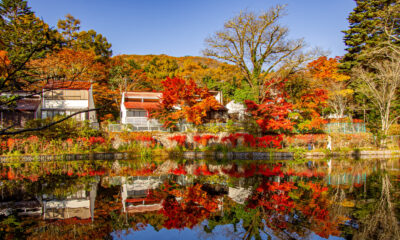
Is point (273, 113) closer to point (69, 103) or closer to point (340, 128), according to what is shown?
point (340, 128)

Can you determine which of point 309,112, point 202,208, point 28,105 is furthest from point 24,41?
point 28,105

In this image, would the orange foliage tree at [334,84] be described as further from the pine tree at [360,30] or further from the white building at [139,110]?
the white building at [139,110]

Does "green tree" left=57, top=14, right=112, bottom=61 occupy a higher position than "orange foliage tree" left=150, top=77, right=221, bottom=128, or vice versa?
"green tree" left=57, top=14, right=112, bottom=61

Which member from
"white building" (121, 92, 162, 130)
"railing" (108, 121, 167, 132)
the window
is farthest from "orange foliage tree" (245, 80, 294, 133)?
the window

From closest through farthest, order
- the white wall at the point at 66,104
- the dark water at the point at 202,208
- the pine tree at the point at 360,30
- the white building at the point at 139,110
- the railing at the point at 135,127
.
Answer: the dark water at the point at 202,208 → the railing at the point at 135,127 → the white building at the point at 139,110 → the white wall at the point at 66,104 → the pine tree at the point at 360,30

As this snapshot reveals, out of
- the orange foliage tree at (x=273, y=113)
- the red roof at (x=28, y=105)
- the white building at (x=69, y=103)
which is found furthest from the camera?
the white building at (x=69, y=103)

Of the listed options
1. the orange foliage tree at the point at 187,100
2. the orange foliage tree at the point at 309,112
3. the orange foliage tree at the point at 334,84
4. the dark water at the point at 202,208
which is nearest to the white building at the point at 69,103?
the orange foliage tree at the point at 187,100

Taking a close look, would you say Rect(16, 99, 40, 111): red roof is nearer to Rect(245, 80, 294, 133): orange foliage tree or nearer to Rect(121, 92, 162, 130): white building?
Rect(121, 92, 162, 130): white building

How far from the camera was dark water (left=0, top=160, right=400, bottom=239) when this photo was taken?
4656mm

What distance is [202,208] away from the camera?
596cm

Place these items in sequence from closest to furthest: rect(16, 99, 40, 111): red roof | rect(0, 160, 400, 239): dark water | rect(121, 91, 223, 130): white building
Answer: rect(0, 160, 400, 239): dark water, rect(16, 99, 40, 111): red roof, rect(121, 91, 223, 130): white building

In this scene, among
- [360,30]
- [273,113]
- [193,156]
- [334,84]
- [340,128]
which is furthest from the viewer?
[360,30]

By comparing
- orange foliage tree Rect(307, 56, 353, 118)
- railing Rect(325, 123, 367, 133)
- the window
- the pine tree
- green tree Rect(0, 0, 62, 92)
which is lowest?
railing Rect(325, 123, 367, 133)

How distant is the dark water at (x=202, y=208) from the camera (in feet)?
15.3
